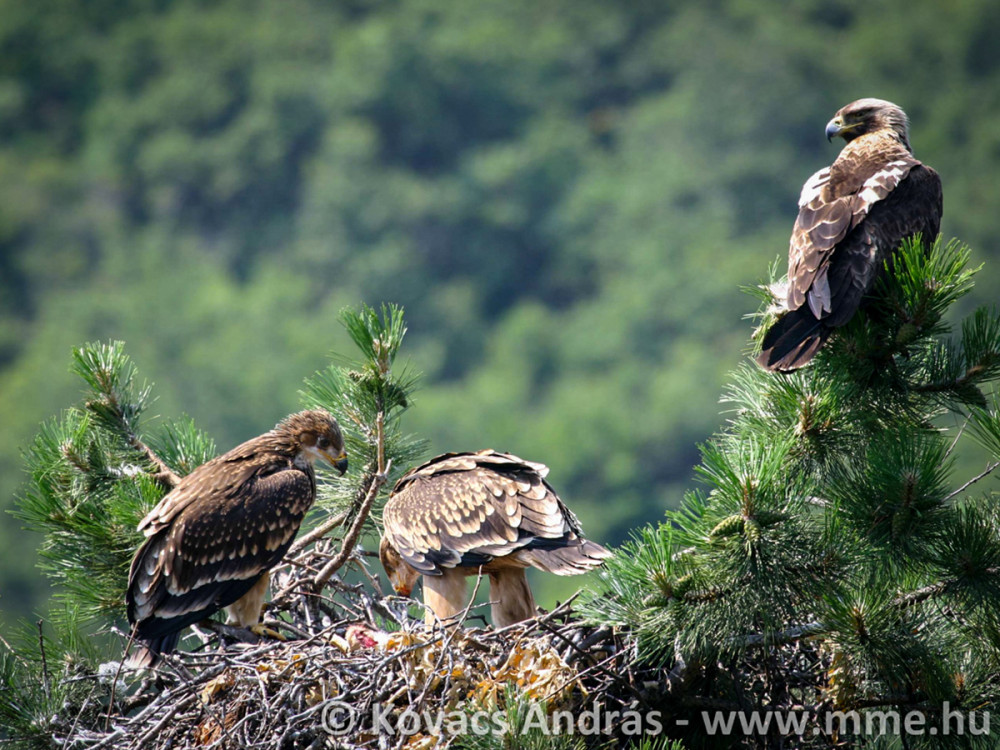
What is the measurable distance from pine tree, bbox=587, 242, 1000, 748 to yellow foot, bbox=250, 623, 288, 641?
215cm

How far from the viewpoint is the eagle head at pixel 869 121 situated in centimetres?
688

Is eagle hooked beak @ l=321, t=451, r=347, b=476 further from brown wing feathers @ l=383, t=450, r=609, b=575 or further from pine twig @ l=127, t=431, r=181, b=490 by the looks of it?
pine twig @ l=127, t=431, r=181, b=490

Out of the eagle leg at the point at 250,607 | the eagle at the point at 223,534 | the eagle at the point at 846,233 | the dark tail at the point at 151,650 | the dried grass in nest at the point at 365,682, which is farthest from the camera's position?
the eagle leg at the point at 250,607

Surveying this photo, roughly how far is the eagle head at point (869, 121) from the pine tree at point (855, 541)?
2260mm

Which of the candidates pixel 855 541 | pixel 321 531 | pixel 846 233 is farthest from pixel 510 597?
pixel 846 233

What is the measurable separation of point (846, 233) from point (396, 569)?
3.04 meters

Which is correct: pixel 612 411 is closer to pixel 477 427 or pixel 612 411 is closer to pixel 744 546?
pixel 477 427

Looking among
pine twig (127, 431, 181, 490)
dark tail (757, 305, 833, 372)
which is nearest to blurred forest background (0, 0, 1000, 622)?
pine twig (127, 431, 181, 490)

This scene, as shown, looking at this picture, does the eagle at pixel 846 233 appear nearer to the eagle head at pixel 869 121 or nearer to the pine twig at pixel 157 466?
the eagle head at pixel 869 121

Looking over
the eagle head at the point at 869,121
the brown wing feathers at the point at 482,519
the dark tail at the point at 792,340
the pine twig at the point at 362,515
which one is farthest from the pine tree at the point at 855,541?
the eagle head at the point at 869,121

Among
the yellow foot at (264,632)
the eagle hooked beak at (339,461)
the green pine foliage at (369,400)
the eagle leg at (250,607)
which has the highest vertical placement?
the green pine foliage at (369,400)

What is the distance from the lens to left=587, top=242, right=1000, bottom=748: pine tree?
427 centimetres

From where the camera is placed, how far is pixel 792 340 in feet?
16.1

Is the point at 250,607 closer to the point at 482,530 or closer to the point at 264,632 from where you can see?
the point at 264,632
